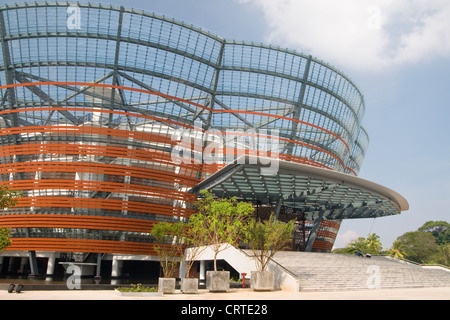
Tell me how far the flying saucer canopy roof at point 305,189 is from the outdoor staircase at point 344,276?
25.6ft

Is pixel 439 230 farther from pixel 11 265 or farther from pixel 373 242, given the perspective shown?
pixel 11 265

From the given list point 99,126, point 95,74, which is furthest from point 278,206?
point 95,74

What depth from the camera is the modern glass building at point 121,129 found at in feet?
160

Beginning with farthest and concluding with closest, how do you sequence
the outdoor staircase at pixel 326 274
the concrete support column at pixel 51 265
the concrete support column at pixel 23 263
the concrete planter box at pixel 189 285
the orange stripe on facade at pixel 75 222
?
the concrete support column at pixel 23 263 < the concrete support column at pixel 51 265 < the orange stripe on facade at pixel 75 222 < the outdoor staircase at pixel 326 274 < the concrete planter box at pixel 189 285

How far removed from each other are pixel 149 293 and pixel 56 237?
1170 inches

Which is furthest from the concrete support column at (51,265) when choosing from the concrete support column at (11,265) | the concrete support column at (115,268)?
the concrete support column at (11,265)

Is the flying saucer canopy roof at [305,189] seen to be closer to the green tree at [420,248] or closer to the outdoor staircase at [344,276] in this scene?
the outdoor staircase at [344,276]

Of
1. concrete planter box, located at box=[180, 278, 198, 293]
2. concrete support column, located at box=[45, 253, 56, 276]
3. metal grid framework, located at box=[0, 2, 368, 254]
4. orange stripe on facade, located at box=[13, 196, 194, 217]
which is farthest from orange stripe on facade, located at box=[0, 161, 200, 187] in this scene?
concrete planter box, located at box=[180, 278, 198, 293]

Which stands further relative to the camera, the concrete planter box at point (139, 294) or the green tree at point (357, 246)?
the green tree at point (357, 246)

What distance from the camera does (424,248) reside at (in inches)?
4129

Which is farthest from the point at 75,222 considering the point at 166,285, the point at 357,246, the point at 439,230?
the point at 439,230

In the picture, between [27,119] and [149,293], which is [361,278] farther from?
[27,119]

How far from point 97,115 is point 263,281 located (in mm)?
32620

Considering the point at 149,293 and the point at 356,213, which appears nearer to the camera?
the point at 149,293
